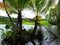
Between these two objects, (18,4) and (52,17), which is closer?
(18,4)

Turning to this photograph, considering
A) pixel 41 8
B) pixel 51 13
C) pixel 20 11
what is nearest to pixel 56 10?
pixel 51 13

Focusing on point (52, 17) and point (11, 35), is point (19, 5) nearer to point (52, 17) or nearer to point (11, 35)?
point (11, 35)

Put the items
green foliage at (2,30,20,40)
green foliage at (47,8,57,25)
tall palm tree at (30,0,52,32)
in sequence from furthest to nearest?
1. green foliage at (47,8,57,25)
2. tall palm tree at (30,0,52,32)
3. green foliage at (2,30,20,40)

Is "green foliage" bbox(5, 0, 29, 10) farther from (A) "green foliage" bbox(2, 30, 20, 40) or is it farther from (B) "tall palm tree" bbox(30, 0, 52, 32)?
(A) "green foliage" bbox(2, 30, 20, 40)

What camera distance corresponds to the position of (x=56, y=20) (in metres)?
18.9

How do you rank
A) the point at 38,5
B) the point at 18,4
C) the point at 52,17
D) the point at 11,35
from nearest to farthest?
the point at 18,4 → the point at 11,35 → the point at 38,5 → the point at 52,17

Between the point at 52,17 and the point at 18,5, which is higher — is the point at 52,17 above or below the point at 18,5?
below

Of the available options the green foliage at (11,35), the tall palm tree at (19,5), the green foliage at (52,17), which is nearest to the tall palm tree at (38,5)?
the tall palm tree at (19,5)

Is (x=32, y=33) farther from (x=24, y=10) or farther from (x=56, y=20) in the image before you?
(x=56, y=20)

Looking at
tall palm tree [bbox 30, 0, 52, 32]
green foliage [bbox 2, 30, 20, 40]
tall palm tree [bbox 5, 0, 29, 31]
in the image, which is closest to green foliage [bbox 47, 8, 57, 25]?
tall palm tree [bbox 30, 0, 52, 32]

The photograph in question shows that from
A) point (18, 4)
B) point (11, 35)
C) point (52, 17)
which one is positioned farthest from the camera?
point (52, 17)

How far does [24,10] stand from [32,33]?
151cm

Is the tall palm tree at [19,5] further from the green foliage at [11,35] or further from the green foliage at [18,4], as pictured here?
the green foliage at [11,35]

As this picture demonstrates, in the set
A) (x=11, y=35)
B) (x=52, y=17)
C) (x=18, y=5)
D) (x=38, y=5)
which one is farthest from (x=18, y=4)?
(x=52, y=17)
